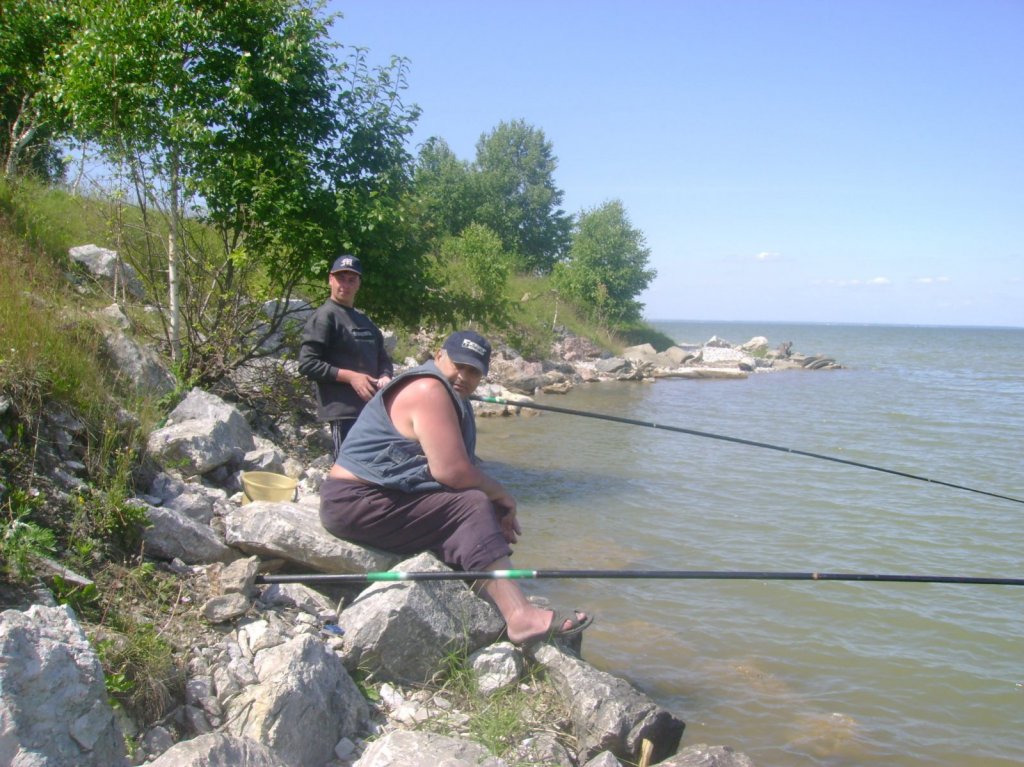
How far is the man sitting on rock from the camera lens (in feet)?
14.0

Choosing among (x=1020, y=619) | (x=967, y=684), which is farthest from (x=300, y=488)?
(x=1020, y=619)

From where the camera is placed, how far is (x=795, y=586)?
6.84 meters

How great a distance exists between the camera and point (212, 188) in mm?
7562

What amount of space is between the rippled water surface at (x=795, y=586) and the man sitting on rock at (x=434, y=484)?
142cm

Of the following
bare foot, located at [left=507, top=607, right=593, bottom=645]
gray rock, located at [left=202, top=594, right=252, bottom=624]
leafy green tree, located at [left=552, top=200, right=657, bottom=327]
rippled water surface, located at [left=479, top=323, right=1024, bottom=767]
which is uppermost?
leafy green tree, located at [left=552, top=200, right=657, bottom=327]

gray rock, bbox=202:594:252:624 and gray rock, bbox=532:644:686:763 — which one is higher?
A: gray rock, bbox=202:594:252:624

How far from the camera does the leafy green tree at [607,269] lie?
Result: 38.2 meters

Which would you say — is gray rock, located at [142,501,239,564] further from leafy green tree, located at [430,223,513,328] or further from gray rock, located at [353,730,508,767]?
leafy green tree, located at [430,223,513,328]

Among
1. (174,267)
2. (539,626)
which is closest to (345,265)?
(174,267)

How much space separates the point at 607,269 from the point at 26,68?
101 ft

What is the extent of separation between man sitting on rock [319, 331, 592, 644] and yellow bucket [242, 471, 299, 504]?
4.66ft

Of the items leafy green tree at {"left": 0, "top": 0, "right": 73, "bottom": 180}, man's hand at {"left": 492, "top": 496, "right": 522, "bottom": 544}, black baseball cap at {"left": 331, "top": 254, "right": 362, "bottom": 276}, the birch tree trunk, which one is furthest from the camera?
leafy green tree at {"left": 0, "top": 0, "right": 73, "bottom": 180}

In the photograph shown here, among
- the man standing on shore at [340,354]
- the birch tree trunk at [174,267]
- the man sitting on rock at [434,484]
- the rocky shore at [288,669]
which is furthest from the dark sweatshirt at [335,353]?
the birch tree trunk at [174,267]

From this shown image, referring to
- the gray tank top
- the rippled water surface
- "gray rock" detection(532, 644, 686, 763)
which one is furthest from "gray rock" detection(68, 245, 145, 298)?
"gray rock" detection(532, 644, 686, 763)
